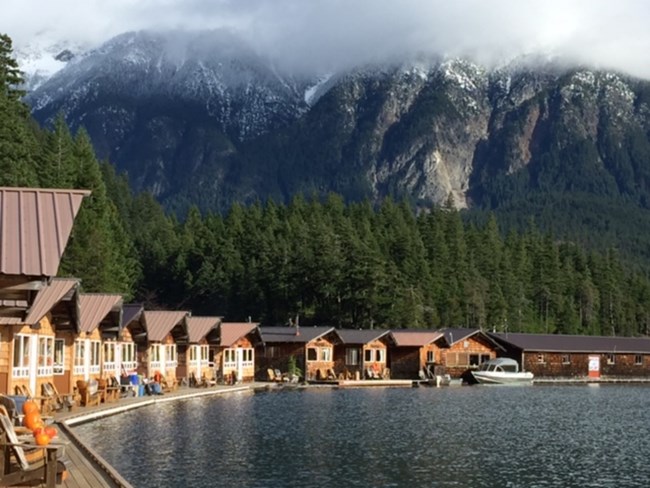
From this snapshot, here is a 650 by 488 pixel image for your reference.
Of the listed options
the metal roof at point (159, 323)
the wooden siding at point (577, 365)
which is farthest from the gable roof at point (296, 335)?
the metal roof at point (159, 323)

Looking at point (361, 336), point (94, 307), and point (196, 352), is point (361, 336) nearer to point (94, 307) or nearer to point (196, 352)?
point (196, 352)

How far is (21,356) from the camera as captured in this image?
36.2 meters

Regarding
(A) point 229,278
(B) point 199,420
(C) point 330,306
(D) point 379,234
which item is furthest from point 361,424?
(D) point 379,234

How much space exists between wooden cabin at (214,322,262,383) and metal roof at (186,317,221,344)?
1177 millimetres

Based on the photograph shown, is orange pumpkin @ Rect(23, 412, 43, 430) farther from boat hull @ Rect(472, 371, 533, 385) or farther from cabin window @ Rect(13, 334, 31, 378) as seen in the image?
boat hull @ Rect(472, 371, 533, 385)

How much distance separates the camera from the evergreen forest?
91938 millimetres

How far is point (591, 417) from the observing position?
50719 mm

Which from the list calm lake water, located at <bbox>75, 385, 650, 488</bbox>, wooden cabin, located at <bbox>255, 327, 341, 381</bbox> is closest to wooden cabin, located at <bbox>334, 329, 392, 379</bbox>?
wooden cabin, located at <bbox>255, 327, 341, 381</bbox>

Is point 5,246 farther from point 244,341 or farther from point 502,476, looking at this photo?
point 244,341

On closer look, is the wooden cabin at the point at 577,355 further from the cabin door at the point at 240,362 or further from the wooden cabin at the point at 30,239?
the wooden cabin at the point at 30,239

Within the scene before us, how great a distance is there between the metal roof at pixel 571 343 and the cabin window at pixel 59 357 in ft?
190

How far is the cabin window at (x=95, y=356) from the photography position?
4981 cm

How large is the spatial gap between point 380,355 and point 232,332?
670 inches

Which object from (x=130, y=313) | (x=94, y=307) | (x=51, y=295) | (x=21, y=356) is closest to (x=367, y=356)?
(x=130, y=313)
